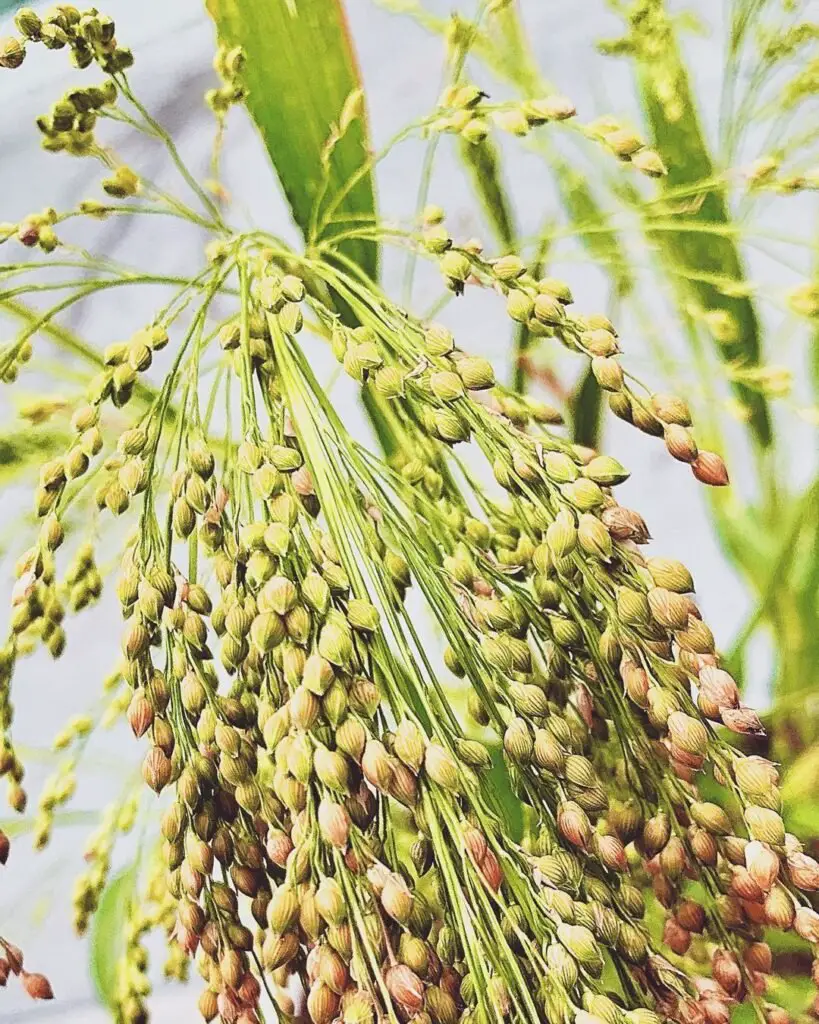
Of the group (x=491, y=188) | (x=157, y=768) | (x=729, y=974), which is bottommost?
(x=729, y=974)

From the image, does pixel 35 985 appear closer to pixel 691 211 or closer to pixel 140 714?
pixel 140 714

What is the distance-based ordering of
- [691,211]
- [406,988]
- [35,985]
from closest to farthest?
[406,988] < [35,985] < [691,211]

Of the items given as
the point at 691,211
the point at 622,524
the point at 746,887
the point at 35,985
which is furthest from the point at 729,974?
the point at 691,211

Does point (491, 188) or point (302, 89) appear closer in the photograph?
point (302, 89)

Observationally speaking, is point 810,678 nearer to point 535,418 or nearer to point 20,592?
point 535,418

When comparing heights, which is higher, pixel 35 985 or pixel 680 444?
pixel 680 444

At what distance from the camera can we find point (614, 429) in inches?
29.0

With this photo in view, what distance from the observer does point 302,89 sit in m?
0.43

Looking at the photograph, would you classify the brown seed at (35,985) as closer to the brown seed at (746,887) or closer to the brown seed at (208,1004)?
the brown seed at (208,1004)

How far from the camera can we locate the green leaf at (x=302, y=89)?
0.41 metres

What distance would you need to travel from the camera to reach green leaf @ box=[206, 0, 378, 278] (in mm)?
413

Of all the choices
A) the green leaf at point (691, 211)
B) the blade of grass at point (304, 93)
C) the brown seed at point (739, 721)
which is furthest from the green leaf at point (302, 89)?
the brown seed at point (739, 721)

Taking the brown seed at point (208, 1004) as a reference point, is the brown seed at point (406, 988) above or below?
above

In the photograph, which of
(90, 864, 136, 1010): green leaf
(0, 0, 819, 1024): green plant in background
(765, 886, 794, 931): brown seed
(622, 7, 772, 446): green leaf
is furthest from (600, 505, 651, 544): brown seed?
(90, 864, 136, 1010): green leaf
